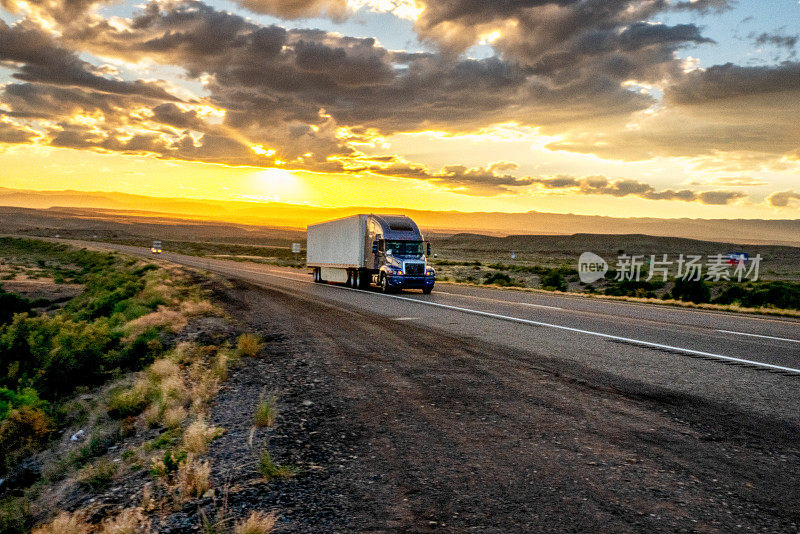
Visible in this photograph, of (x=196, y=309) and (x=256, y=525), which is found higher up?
(x=256, y=525)

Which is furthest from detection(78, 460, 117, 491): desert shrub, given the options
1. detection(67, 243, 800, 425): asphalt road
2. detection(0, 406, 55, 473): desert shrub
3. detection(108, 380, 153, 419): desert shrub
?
detection(67, 243, 800, 425): asphalt road

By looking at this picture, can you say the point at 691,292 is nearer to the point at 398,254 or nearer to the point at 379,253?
the point at 398,254

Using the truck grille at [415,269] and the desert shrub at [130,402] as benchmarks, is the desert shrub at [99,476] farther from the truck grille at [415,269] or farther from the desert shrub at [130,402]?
the truck grille at [415,269]

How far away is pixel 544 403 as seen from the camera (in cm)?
685

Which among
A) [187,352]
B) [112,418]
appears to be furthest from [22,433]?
[187,352]

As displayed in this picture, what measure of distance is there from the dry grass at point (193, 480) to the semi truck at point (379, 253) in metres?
20.5

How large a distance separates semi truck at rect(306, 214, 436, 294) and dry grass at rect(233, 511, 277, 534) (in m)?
21.3

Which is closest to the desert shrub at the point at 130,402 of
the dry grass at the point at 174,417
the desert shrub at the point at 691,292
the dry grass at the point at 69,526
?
the dry grass at the point at 174,417

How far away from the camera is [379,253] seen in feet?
87.4

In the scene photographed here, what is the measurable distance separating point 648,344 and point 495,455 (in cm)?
757

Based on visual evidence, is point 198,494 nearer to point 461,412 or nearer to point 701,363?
point 461,412

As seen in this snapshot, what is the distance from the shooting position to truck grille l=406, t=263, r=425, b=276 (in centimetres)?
2547

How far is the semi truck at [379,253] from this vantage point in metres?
25.6

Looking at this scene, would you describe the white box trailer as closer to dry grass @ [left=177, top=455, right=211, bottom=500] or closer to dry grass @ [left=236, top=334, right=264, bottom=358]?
dry grass @ [left=236, top=334, right=264, bottom=358]
